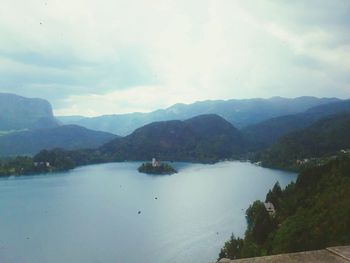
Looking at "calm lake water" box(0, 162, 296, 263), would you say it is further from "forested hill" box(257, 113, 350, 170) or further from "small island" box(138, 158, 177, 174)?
"forested hill" box(257, 113, 350, 170)

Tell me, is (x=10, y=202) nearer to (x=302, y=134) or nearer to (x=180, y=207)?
(x=180, y=207)

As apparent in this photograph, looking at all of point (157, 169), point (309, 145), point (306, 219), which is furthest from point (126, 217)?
point (309, 145)

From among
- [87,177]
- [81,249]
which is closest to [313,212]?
[81,249]

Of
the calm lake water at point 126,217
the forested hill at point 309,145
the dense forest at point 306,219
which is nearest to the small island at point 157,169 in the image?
the calm lake water at point 126,217

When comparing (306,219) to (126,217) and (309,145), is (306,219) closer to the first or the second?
(126,217)

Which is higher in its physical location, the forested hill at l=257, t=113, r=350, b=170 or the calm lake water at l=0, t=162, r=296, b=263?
the forested hill at l=257, t=113, r=350, b=170

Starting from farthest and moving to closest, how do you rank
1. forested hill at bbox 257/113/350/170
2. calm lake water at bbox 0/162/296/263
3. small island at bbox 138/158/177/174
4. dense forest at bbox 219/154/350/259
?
1. small island at bbox 138/158/177/174
2. forested hill at bbox 257/113/350/170
3. calm lake water at bbox 0/162/296/263
4. dense forest at bbox 219/154/350/259

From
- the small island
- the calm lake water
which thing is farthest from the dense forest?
the small island
